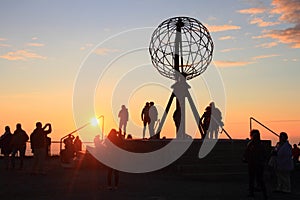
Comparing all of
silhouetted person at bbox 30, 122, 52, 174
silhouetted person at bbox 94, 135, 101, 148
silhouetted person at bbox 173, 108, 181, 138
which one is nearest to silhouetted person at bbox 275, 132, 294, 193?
silhouetted person at bbox 30, 122, 52, 174

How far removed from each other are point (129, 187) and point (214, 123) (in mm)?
9549

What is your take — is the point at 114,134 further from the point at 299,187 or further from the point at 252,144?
the point at 299,187

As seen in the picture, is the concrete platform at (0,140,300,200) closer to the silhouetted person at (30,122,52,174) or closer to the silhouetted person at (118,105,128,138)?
the silhouetted person at (30,122,52,174)

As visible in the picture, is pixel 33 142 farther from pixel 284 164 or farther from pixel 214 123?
pixel 214 123

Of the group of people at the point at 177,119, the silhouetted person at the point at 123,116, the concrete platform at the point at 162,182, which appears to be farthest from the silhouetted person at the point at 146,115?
the concrete platform at the point at 162,182

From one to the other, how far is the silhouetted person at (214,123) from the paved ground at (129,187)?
4906mm

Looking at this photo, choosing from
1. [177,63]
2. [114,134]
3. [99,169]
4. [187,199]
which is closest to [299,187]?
[187,199]

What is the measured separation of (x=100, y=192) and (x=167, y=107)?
38.0 feet

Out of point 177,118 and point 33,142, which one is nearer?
point 33,142

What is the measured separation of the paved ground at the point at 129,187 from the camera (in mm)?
11820

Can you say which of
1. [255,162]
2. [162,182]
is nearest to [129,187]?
[162,182]

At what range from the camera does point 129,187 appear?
13.8 metres

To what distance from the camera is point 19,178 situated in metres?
15.5

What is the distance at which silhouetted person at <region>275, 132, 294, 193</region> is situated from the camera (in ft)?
42.7
